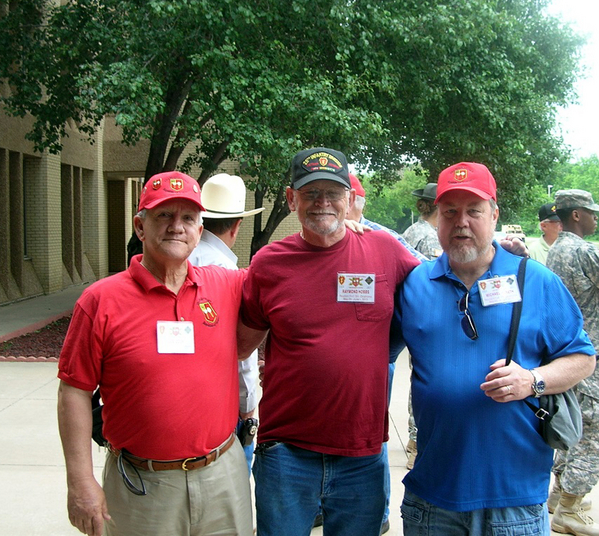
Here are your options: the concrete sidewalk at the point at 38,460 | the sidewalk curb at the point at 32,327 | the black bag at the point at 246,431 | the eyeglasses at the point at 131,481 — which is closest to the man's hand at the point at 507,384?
the eyeglasses at the point at 131,481

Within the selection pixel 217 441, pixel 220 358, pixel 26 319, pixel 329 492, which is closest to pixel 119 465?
pixel 217 441

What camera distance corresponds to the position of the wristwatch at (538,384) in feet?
7.57

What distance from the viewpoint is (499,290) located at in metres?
2.44

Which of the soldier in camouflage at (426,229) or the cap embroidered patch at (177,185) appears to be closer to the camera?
the cap embroidered patch at (177,185)

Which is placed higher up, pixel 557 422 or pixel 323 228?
pixel 323 228

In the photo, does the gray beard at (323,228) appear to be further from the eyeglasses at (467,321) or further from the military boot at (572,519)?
the military boot at (572,519)

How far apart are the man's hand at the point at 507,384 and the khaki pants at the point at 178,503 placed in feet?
3.64

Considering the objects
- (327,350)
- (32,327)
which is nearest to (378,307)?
(327,350)

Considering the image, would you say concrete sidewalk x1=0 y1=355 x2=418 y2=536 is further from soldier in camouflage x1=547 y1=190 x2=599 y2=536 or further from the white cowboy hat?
the white cowboy hat

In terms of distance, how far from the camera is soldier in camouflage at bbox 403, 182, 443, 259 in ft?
18.4

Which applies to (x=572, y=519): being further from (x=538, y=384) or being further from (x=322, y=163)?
(x=322, y=163)

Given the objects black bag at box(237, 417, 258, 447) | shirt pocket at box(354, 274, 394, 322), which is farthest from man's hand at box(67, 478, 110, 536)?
shirt pocket at box(354, 274, 394, 322)

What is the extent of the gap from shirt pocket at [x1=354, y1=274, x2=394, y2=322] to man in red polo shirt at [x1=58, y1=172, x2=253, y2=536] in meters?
0.57

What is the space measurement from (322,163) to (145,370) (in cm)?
113
